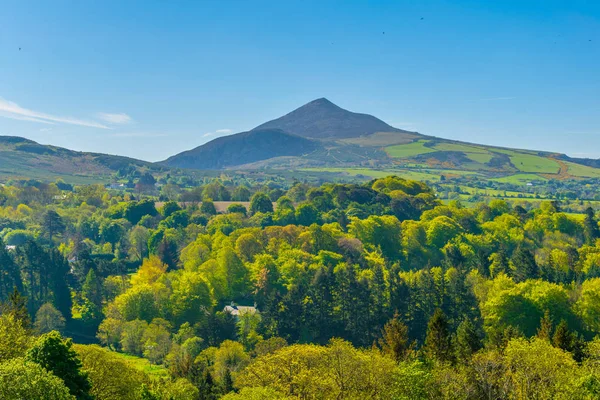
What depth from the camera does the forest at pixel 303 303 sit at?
35188 mm

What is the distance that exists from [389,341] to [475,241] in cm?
6114

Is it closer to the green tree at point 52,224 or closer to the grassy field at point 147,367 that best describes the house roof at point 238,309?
the grassy field at point 147,367

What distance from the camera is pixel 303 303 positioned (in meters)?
65.8

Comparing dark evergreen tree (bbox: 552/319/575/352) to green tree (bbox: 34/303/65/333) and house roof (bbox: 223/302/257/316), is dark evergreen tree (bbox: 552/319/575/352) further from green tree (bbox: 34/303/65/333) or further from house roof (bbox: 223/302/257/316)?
green tree (bbox: 34/303/65/333)

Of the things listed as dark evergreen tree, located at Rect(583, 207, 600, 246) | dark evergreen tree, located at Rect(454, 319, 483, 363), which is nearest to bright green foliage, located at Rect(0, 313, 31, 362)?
dark evergreen tree, located at Rect(454, 319, 483, 363)

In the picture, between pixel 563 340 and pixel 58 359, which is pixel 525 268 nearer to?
pixel 563 340

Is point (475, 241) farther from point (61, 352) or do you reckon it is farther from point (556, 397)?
point (61, 352)

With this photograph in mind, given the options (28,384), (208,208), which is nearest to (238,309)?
(28,384)

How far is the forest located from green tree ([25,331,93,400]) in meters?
0.07

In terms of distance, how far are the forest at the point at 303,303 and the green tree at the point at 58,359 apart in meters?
0.07

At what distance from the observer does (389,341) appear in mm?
46844

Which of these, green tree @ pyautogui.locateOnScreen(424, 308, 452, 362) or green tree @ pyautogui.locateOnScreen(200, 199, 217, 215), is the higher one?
green tree @ pyautogui.locateOnScreen(200, 199, 217, 215)

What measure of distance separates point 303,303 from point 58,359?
39270 millimetres

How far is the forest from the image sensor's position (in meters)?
35.2
